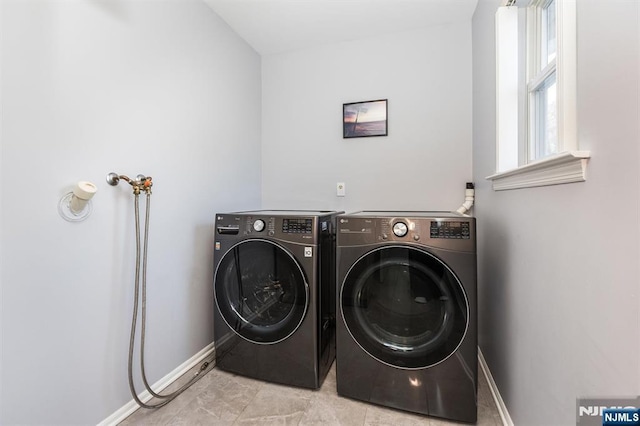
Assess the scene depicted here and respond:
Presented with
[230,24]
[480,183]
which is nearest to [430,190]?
[480,183]

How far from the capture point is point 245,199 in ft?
7.50

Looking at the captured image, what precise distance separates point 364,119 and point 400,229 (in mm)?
1251

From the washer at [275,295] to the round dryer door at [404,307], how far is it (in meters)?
0.22

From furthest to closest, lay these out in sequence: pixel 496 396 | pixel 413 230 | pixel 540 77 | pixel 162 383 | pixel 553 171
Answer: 1. pixel 162 383
2. pixel 496 396
3. pixel 413 230
4. pixel 540 77
5. pixel 553 171

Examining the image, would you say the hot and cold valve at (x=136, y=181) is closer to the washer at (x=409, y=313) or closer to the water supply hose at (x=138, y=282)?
the water supply hose at (x=138, y=282)

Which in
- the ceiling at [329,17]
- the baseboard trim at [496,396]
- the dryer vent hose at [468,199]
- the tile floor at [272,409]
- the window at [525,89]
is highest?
the ceiling at [329,17]

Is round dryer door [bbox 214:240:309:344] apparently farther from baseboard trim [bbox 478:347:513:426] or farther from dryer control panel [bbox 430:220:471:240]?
baseboard trim [bbox 478:347:513:426]

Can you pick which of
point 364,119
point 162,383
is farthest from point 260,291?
point 364,119

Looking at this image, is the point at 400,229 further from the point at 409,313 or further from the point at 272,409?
A: the point at 272,409

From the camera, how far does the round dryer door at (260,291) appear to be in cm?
154

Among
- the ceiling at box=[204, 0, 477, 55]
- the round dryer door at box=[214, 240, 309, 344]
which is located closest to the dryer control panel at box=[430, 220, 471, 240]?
the round dryer door at box=[214, 240, 309, 344]

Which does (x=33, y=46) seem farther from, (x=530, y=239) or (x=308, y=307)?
(x=530, y=239)

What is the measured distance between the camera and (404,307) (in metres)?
1.36

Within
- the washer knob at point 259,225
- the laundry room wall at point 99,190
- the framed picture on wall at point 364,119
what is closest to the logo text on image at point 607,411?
the washer knob at point 259,225
